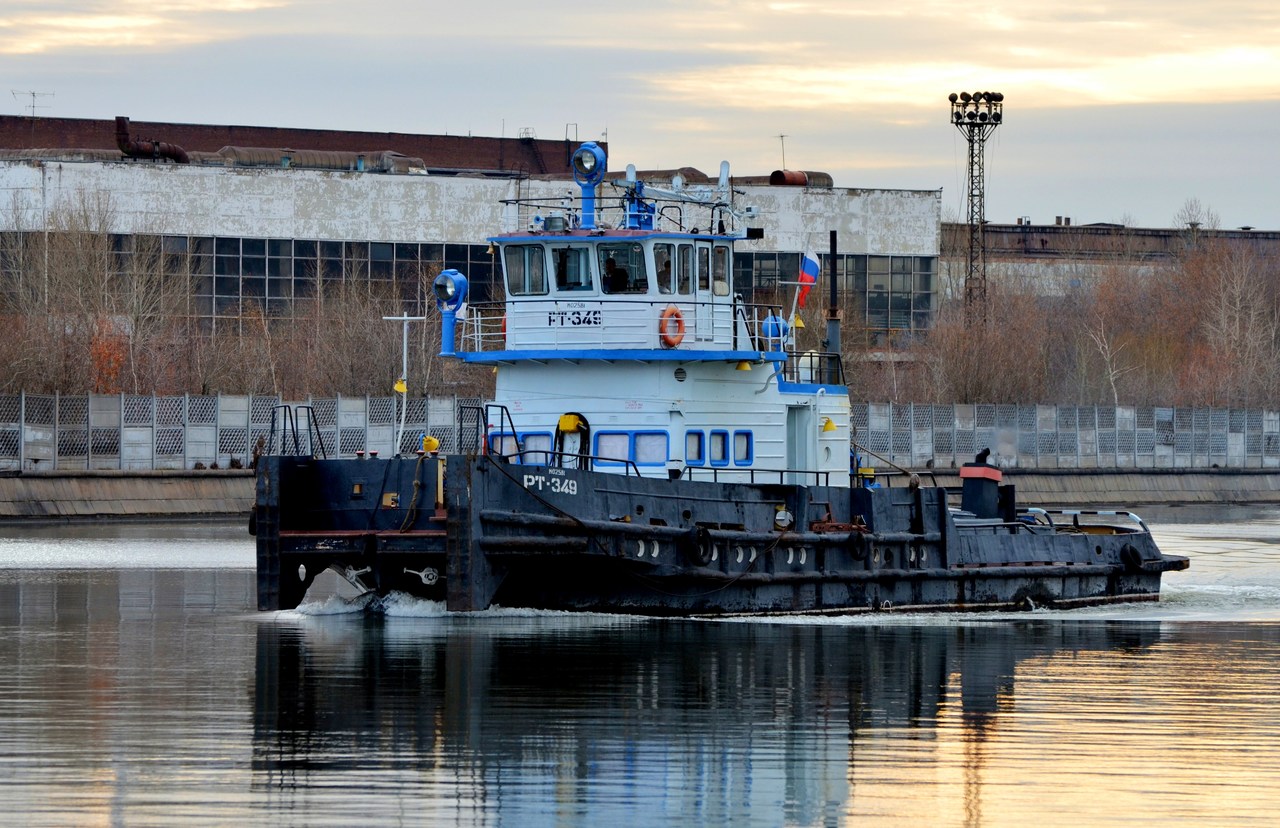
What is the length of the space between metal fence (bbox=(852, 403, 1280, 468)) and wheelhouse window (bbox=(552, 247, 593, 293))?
3360 centimetres

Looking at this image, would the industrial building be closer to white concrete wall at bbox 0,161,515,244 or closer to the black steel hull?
white concrete wall at bbox 0,161,515,244

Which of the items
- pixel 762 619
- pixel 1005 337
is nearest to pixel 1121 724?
pixel 762 619

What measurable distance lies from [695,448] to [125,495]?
26.6 metres

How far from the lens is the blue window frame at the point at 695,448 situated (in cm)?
2675

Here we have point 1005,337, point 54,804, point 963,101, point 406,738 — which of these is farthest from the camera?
point 963,101

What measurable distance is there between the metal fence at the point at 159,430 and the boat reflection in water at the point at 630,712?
81.0ft

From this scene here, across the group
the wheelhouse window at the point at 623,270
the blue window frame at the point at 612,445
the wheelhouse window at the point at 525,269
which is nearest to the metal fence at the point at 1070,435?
the wheelhouse window at the point at 525,269

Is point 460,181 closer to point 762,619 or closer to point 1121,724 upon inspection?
point 762,619

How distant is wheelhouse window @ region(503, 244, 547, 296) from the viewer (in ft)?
89.0

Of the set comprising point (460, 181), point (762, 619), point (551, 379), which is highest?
point (460, 181)

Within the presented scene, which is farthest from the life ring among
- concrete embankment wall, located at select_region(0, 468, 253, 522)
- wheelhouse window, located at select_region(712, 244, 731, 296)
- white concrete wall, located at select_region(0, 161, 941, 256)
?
white concrete wall, located at select_region(0, 161, 941, 256)

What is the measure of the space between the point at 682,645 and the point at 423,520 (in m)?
3.44

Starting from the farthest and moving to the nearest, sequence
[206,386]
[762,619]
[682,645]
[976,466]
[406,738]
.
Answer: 1. [206,386]
2. [976,466]
3. [762,619]
4. [682,645]
5. [406,738]

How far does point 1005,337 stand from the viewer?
75.3m
